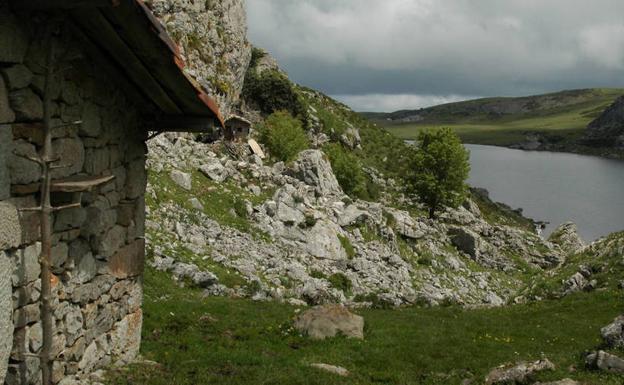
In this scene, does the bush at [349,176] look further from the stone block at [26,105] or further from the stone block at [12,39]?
the stone block at [12,39]

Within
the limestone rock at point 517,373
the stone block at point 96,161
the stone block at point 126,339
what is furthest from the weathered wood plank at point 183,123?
the limestone rock at point 517,373

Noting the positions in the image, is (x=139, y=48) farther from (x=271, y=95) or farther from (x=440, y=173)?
(x=271, y=95)

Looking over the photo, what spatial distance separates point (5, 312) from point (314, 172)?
129 feet

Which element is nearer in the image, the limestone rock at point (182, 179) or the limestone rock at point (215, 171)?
the limestone rock at point (182, 179)

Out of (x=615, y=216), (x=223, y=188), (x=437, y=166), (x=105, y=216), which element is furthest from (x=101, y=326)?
(x=615, y=216)

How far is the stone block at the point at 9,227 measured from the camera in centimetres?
623

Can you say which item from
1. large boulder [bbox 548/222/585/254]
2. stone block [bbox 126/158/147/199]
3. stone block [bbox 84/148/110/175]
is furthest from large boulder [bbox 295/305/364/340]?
large boulder [bbox 548/222/585/254]

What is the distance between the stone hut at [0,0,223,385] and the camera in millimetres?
6426

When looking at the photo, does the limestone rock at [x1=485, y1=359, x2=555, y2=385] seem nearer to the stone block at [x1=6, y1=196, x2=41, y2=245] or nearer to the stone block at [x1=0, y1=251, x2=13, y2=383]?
the stone block at [x1=0, y1=251, x2=13, y2=383]

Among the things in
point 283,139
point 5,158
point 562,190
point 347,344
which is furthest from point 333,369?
point 562,190

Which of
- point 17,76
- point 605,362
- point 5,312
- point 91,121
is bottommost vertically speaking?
point 605,362

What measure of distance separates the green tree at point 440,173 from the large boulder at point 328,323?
130 feet

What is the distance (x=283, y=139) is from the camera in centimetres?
5566

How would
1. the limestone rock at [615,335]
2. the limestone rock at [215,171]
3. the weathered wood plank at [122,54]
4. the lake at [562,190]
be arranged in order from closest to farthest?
1. the weathered wood plank at [122,54]
2. the limestone rock at [615,335]
3. the limestone rock at [215,171]
4. the lake at [562,190]
